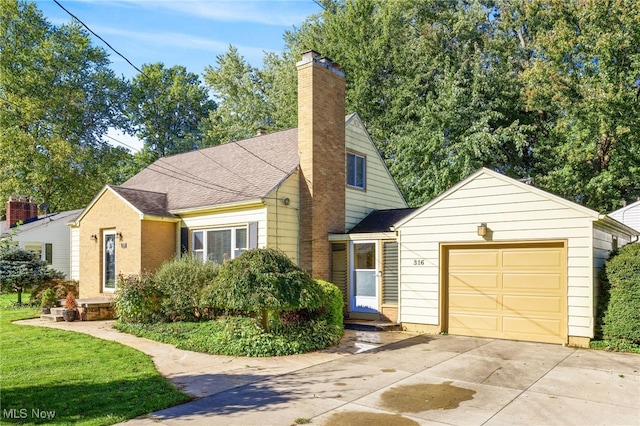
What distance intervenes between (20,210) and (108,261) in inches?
634

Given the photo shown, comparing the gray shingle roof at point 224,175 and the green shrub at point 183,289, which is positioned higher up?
the gray shingle roof at point 224,175

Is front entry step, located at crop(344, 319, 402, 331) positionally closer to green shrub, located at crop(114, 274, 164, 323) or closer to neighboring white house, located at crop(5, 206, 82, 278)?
green shrub, located at crop(114, 274, 164, 323)

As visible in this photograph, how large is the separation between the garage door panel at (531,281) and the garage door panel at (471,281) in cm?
24

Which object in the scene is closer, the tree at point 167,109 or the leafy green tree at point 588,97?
the leafy green tree at point 588,97

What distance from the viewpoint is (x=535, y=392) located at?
6191mm

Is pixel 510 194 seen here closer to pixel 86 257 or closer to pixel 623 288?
pixel 623 288

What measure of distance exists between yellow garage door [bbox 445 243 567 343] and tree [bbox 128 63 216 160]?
3111cm

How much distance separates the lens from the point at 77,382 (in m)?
6.45

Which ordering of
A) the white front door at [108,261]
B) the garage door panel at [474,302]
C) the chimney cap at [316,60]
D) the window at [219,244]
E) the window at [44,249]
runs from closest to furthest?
the garage door panel at [474,302]
the window at [219,244]
the chimney cap at [316,60]
the white front door at [108,261]
the window at [44,249]

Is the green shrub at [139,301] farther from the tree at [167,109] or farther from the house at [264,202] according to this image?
the tree at [167,109]

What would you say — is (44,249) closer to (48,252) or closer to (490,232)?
(48,252)

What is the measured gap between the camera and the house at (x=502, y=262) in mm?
9250

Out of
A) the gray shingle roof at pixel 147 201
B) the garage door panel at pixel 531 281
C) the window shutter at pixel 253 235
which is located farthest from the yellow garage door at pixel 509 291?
the gray shingle roof at pixel 147 201

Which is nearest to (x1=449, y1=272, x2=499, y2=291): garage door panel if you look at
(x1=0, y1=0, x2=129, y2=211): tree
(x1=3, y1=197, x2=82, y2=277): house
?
(x1=3, y1=197, x2=82, y2=277): house
